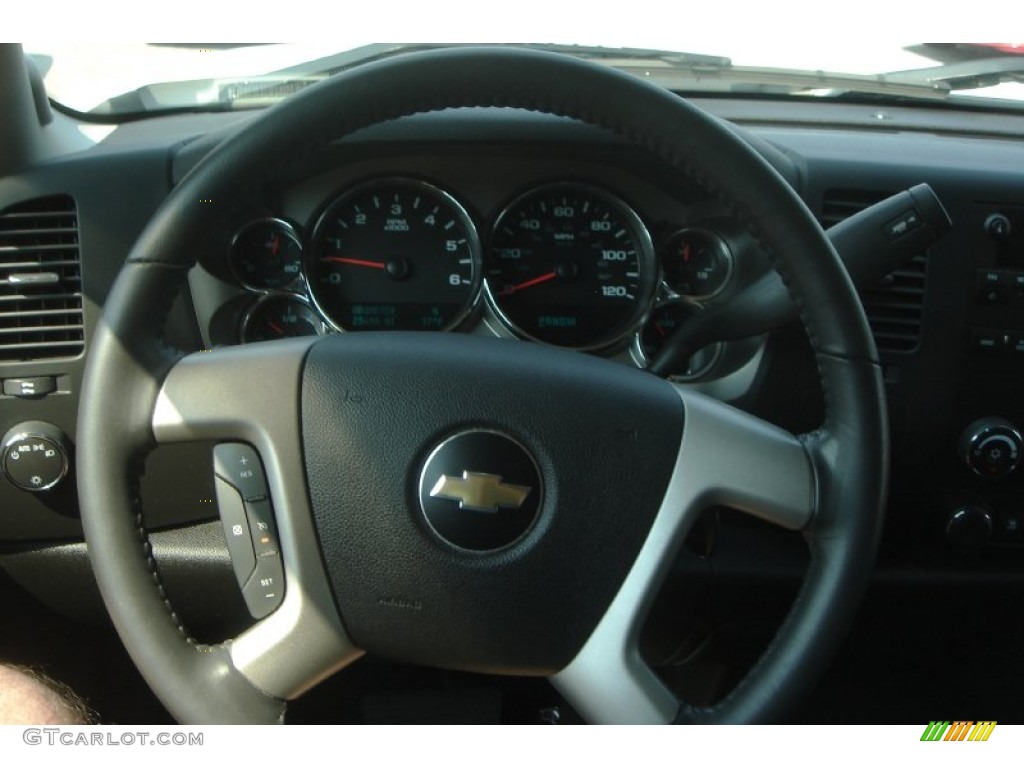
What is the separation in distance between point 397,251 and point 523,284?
223mm

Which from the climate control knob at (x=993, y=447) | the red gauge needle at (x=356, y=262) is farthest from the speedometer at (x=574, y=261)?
the climate control knob at (x=993, y=447)

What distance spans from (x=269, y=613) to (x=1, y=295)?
80cm

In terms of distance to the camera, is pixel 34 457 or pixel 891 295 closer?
pixel 34 457

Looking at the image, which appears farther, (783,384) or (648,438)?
(783,384)

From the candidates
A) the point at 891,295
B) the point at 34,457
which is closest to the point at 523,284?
the point at 891,295

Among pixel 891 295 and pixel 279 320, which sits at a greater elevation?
pixel 891 295

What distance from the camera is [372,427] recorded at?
4.39 feet

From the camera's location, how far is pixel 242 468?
1.40 metres

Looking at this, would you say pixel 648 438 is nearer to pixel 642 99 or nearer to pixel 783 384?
pixel 642 99

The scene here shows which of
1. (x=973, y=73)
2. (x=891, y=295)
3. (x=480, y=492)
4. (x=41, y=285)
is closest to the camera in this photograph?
(x=480, y=492)

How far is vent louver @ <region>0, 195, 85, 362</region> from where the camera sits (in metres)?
1.82

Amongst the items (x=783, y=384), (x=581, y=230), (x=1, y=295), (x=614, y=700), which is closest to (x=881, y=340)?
(x=783, y=384)

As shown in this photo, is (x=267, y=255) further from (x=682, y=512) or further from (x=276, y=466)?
(x=682, y=512)

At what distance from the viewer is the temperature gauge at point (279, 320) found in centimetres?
195
